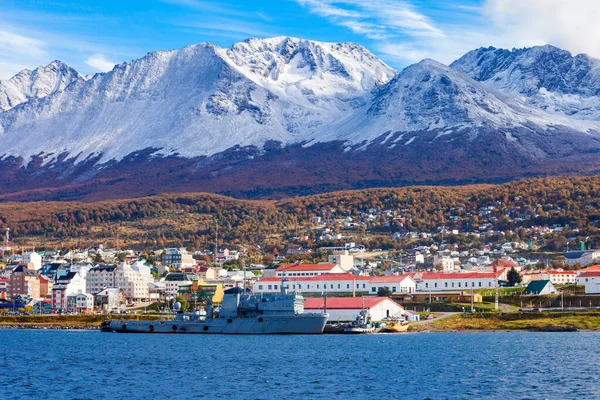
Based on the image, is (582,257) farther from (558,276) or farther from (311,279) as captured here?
(311,279)

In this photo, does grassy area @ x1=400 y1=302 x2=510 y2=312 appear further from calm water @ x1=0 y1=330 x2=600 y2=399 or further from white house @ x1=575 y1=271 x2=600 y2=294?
calm water @ x1=0 y1=330 x2=600 y2=399

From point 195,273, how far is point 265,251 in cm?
3451

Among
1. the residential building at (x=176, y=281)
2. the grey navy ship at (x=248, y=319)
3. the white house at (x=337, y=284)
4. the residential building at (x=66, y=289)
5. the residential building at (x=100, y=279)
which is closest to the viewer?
the grey navy ship at (x=248, y=319)

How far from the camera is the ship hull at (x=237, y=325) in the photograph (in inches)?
3740

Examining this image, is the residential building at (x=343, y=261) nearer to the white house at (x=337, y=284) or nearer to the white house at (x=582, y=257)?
the white house at (x=337, y=284)

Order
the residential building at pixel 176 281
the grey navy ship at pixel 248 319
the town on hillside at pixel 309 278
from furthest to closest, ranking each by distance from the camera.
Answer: the residential building at pixel 176 281
the town on hillside at pixel 309 278
the grey navy ship at pixel 248 319

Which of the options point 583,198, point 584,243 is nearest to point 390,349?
point 584,243

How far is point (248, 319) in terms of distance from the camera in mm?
97000

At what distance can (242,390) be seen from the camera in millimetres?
54438

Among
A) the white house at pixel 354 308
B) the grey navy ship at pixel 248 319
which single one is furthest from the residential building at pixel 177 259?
the white house at pixel 354 308

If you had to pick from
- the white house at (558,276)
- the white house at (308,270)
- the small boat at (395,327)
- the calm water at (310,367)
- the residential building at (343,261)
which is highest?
the residential building at (343,261)

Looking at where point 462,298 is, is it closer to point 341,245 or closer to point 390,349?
point 390,349

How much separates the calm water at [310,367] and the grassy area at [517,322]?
3777 mm

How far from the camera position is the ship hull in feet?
312
